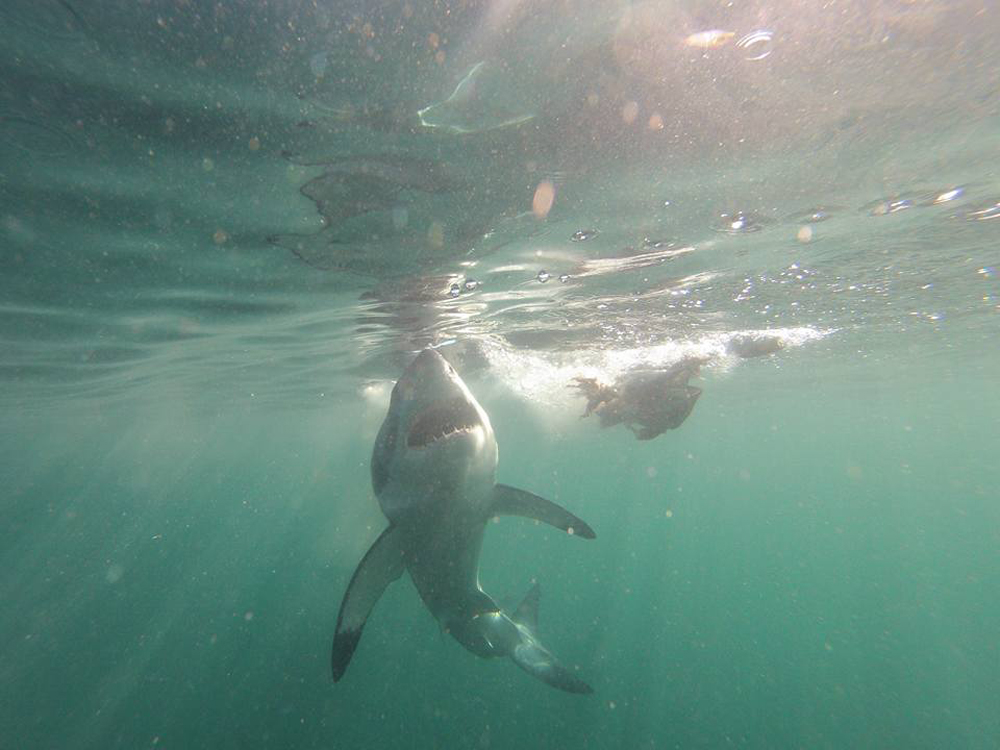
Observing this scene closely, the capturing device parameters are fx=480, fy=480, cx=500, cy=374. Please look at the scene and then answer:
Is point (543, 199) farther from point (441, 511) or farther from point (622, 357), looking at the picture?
point (622, 357)

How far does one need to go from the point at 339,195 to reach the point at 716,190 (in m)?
5.84

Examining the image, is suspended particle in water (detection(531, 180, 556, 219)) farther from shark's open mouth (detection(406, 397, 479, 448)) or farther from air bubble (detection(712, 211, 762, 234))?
shark's open mouth (detection(406, 397, 479, 448))

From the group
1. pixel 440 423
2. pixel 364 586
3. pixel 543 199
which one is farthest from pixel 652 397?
pixel 364 586

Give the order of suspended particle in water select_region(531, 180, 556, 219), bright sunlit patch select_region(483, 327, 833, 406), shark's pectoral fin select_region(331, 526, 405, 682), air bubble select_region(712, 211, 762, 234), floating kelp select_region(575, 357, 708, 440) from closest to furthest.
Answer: shark's pectoral fin select_region(331, 526, 405, 682)
suspended particle in water select_region(531, 180, 556, 219)
air bubble select_region(712, 211, 762, 234)
floating kelp select_region(575, 357, 708, 440)
bright sunlit patch select_region(483, 327, 833, 406)

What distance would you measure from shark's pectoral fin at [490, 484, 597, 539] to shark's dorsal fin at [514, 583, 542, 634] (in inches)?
224

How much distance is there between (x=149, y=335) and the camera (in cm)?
1412

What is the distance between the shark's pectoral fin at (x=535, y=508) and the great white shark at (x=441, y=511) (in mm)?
15

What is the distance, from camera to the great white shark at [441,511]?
5074mm

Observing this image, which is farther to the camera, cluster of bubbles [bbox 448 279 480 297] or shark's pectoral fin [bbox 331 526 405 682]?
cluster of bubbles [bbox 448 279 480 297]

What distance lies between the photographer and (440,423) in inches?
199

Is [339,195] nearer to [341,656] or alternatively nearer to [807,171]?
[341,656]

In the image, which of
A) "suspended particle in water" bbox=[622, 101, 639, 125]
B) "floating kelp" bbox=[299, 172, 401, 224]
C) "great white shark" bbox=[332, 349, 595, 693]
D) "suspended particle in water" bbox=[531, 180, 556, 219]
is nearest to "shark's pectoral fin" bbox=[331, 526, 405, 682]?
"great white shark" bbox=[332, 349, 595, 693]

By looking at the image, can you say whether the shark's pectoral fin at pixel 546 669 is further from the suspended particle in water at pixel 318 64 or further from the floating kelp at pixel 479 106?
the suspended particle in water at pixel 318 64

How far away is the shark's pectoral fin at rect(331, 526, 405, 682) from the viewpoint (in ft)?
18.8
